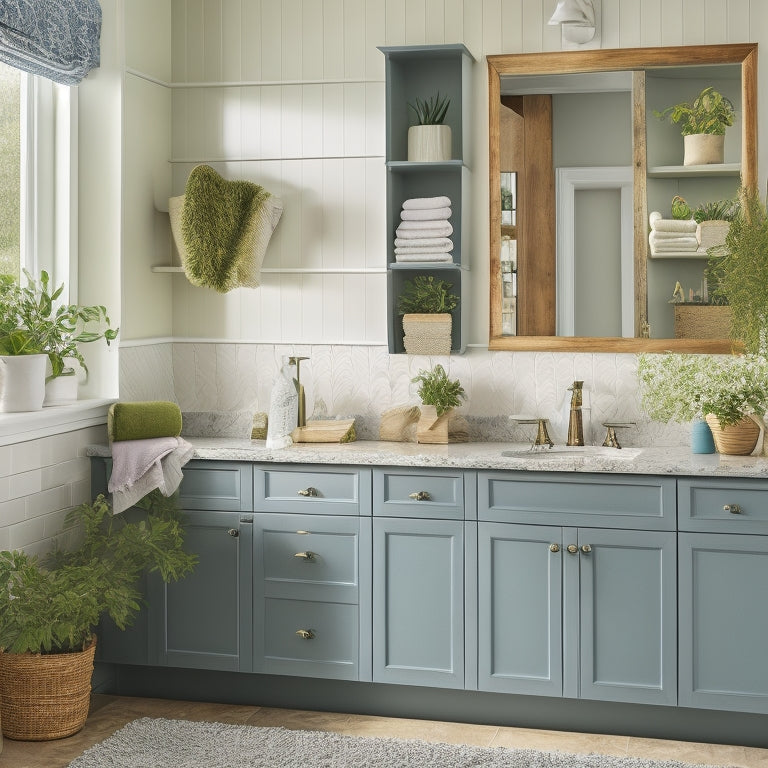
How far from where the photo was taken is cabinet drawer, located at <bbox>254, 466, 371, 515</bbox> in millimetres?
3637

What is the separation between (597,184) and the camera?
12.9 ft

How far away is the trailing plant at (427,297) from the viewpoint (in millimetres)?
3992

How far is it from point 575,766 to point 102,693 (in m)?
1.77

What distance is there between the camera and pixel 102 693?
13.0 ft

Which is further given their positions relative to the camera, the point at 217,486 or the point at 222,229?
the point at 222,229

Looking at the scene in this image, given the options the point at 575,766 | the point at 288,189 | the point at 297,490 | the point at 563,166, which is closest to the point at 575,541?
the point at 575,766

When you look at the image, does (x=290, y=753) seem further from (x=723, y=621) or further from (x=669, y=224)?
(x=669, y=224)

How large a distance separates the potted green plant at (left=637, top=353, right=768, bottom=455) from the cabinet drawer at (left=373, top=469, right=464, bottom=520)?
780mm

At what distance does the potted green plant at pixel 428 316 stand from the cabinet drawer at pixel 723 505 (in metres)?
1.05

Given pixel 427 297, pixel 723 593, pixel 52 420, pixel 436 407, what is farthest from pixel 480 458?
pixel 52 420

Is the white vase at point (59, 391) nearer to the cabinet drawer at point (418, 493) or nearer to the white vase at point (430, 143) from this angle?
the cabinet drawer at point (418, 493)

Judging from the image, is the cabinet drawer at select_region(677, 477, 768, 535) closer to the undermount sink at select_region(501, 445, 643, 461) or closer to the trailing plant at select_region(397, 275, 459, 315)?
the undermount sink at select_region(501, 445, 643, 461)

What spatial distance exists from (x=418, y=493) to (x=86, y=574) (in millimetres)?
1100

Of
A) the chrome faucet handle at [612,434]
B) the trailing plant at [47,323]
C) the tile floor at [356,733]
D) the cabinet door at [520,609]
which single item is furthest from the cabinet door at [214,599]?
the chrome faucet handle at [612,434]
